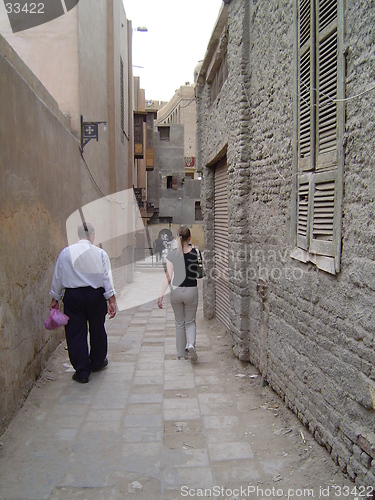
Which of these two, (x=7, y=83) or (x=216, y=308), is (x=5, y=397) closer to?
(x=7, y=83)

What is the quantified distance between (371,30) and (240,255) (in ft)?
10.1

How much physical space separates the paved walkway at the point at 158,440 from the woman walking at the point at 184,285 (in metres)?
0.42

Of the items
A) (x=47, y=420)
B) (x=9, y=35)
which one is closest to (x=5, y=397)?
(x=47, y=420)

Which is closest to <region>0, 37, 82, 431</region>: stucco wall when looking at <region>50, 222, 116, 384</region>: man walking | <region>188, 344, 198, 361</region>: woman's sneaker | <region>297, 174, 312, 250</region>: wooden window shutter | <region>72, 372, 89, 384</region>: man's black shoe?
<region>50, 222, 116, 384</region>: man walking

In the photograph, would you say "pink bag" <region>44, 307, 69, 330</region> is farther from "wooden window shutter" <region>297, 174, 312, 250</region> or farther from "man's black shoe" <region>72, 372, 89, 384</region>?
"wooden window shutter" <region>297, 174, 312, 250</region>

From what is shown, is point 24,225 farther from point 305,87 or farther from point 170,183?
point 170,183

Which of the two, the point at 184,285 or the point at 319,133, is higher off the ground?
the point at 319,133

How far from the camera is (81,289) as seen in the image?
4598 mm

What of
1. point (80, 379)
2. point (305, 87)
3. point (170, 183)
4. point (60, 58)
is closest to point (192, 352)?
point (80, 379)

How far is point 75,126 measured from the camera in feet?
23.6

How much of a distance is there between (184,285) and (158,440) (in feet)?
7.38

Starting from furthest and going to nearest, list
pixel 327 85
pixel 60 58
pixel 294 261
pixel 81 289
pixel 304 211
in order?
pixel 60 58, pixel 81 289, pixel 294 261, pixel 304 211, pixel 327 85

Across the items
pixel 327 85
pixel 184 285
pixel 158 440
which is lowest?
pixel 158 440

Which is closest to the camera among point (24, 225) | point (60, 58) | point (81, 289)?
point (24, 225)
